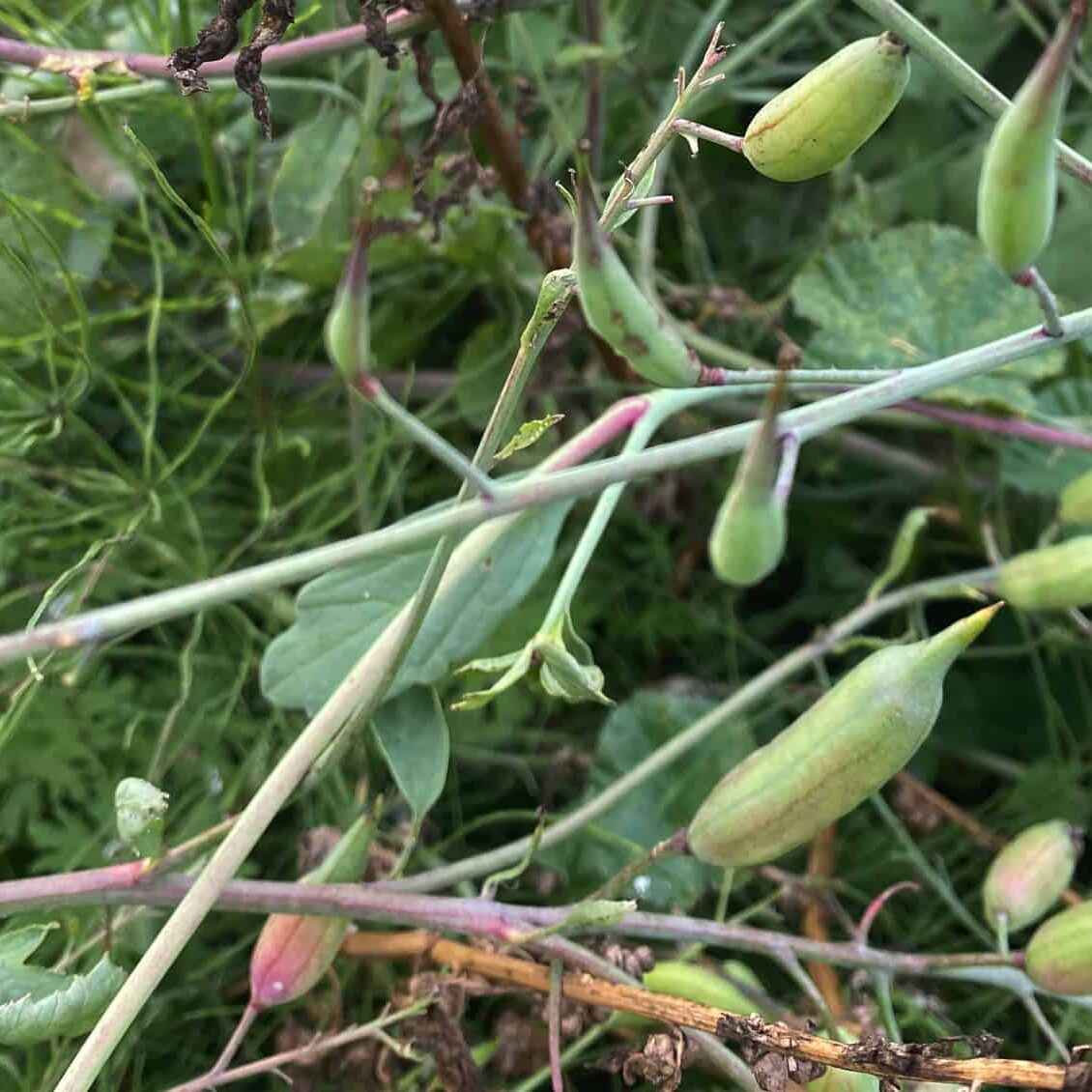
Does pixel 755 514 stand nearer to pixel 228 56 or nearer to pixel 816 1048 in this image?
pixel 816 1048

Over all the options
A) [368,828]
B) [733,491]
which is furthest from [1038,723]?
[733,491]

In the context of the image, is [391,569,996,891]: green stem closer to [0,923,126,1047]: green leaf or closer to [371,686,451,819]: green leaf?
[371,686,451,819]: green leaf

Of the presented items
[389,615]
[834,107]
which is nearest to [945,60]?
[834,107]

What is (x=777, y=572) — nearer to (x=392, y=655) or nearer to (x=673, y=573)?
(x=673, y=573)

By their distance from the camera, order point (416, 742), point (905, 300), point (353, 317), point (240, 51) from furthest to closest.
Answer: point (905, 300)
point (416, 742)
point (240, 51)
point (353, 317)

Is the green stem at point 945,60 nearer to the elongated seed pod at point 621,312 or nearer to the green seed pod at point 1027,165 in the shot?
the green seed pod at point 1027,165
